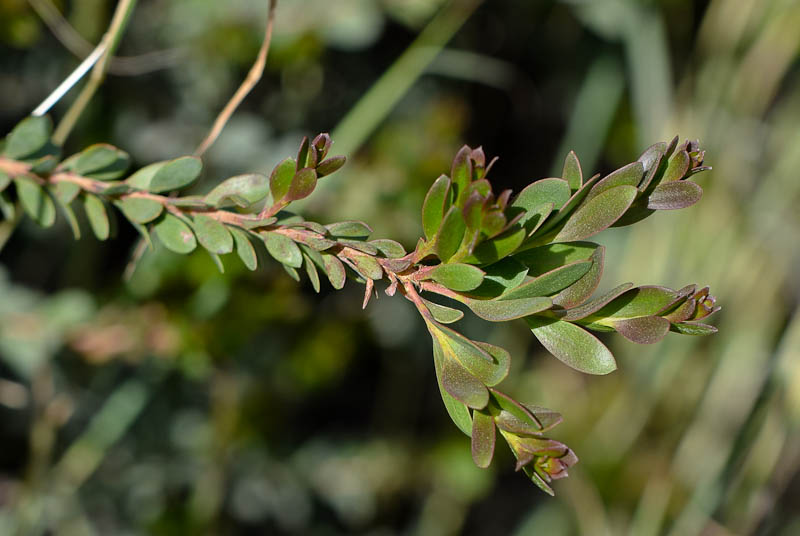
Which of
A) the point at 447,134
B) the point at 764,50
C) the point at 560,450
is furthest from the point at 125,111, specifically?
the point at 764,50

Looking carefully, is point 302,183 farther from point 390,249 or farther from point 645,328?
point 645,328

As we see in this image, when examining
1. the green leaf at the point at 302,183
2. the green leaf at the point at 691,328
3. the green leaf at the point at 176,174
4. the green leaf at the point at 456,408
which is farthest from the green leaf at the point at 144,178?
the green leaf at the point at 691,328

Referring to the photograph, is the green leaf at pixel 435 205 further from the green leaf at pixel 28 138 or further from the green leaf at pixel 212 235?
the green leaf at pixel 28 138

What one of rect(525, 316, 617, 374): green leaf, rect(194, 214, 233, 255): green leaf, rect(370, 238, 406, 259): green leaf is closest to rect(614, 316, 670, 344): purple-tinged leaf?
rect(525, 316, 617, 374): green leaf

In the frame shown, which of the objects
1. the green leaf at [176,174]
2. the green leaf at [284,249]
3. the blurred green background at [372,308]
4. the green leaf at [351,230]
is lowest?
the blurred green background at [372,308]

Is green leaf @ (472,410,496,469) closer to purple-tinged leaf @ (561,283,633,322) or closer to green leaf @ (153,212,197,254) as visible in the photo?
purple-tinged leaf @ (561,283,633,322)

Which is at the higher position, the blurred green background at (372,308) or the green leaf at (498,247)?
the green leaf at (498,247)

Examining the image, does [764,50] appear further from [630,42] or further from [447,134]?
[447,134]
